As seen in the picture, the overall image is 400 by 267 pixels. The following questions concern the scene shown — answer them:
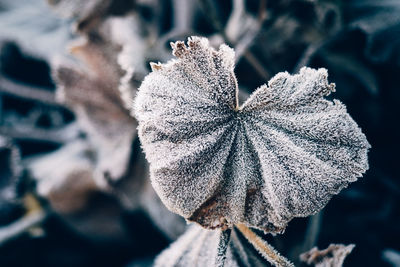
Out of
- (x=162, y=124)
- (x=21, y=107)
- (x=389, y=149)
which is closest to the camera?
(x=162, y=124)

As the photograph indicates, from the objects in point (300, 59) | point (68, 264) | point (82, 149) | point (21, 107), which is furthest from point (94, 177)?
point (300, 59)

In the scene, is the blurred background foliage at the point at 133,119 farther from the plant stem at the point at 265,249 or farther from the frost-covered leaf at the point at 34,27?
the plant stem at the point at 265,249

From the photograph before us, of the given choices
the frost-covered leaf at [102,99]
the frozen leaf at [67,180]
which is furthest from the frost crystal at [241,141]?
the frozen leaf at [67,180]

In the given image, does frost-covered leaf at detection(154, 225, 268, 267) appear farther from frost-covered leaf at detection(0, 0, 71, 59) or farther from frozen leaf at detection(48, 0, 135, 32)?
frost-covered leaf at detection(0, 0, 71, 59)

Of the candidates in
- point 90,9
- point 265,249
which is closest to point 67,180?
A: point 90,9

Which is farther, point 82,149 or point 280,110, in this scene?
point 82,149

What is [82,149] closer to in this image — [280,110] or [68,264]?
[68,264]
